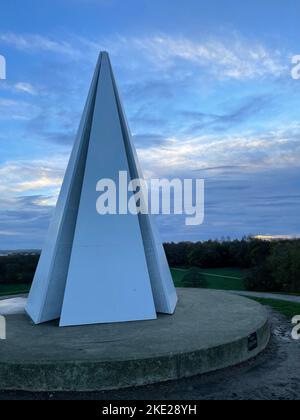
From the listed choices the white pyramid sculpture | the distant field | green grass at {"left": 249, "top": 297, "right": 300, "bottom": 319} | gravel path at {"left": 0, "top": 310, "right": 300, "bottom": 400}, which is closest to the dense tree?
the distant field

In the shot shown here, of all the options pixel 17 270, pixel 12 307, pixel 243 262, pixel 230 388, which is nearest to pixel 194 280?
pixel 17 270

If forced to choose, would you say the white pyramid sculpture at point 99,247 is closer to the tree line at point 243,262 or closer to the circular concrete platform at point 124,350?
the circular concrete platform at point 124,350

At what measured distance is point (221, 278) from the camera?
3044 centimetres

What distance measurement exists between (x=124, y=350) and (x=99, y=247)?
2764 mm

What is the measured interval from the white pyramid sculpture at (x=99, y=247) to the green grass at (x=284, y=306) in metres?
3.48

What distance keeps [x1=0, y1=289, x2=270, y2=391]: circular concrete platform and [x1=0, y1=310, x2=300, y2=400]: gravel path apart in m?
0.13

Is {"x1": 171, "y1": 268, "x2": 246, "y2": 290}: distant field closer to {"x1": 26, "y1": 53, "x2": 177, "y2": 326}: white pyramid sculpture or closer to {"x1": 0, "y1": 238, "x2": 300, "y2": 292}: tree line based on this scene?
{"x1": 0, "y1": 238, "x2": 300, "y2": 292}: tree line

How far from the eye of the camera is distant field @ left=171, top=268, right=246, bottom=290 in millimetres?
26812

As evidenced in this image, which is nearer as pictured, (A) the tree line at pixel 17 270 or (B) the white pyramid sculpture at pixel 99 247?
(B) the white pyramid sculpture at pixel 99 247

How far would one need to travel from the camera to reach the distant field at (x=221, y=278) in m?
26.8

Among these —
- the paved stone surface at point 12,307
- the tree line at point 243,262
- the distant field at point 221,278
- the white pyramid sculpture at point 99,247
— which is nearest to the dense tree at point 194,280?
the tree line at point 243,262

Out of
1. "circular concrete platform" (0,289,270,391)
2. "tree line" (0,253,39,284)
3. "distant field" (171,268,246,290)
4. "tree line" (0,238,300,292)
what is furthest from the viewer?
"distant field" (171,268,246,290)

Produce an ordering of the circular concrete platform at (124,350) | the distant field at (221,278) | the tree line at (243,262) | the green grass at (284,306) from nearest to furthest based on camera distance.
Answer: the circular concrete platform at (124,350) → the green grass at (284,306) → the tree line at (243,262) → the distant field at (221,278)

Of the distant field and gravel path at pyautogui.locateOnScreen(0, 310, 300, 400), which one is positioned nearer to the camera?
gravel path at pyautogui.locateOnScreen(0, 310, 300, 400)
